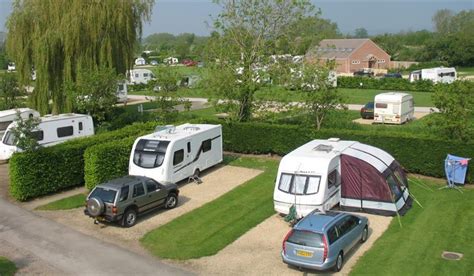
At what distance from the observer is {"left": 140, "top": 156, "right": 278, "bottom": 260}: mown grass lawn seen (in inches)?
599

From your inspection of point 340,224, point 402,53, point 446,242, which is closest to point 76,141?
point 340,224

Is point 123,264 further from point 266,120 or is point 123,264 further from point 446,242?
point 266,120

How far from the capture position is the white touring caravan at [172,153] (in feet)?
66.2

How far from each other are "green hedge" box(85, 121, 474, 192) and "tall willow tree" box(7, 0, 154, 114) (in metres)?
10.9

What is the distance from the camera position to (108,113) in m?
30.3

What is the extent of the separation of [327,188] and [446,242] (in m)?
3.88

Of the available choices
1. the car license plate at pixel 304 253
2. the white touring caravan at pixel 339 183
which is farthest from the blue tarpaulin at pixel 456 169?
the car license plate at pixel 304 253

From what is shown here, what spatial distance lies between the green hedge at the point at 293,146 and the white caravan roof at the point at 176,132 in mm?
1355

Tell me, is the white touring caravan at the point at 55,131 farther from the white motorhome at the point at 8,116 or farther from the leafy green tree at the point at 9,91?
the leafy green tree at the point at 9,91

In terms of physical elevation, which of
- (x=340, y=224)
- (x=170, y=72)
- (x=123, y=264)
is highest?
(x=170, y=72)

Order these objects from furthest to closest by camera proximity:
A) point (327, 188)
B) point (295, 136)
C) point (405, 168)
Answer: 1. point (295, 136)
2. point (405, 168)
3. point (327, 188)

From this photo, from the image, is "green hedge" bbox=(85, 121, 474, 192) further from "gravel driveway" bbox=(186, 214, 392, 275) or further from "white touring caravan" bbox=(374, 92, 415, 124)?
"white touring caravan" bbox=(374, 92, 415, 124)

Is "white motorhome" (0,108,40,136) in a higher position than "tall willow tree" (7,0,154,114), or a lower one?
lower

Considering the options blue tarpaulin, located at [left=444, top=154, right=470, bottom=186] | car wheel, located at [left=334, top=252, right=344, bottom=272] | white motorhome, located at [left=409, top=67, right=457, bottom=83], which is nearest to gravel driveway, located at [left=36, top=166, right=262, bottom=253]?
car wheel, located at [left=334, top=252, right=344, bottom=272]
